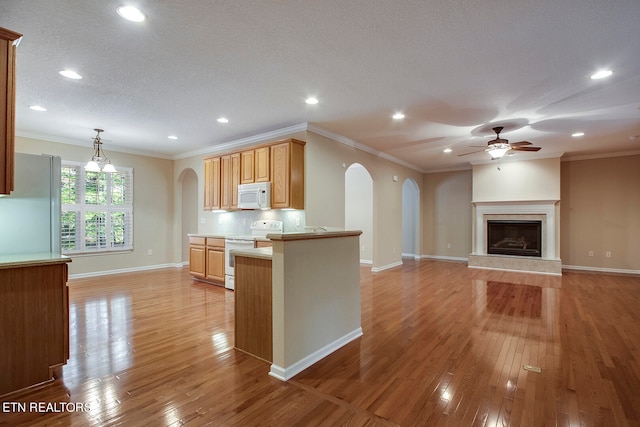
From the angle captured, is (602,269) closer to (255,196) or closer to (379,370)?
(379,370)

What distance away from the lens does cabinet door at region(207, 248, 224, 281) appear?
Answer: 210 inches

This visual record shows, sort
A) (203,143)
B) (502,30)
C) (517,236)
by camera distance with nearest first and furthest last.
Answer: (502,30)
(203,143)
(517,236)

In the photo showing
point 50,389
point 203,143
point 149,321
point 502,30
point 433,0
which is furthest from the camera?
point 203,143

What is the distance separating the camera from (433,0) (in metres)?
2.08

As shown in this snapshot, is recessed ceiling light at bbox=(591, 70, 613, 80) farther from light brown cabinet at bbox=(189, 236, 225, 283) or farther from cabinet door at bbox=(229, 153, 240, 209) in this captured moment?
light brown cabinet at bbox=(189, 236, 225, 283)

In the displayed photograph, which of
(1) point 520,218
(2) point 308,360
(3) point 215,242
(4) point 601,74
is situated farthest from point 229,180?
(1) point 520,218

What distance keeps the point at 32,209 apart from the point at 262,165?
10.0ft

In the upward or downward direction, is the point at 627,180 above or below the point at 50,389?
above

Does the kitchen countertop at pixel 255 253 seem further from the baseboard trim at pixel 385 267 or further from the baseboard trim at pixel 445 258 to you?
the baseboard trim at pixel 445 258

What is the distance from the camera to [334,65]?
3000 mm

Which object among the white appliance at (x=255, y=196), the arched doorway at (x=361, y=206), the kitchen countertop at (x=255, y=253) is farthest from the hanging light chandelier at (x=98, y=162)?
the arched doorway at (x=361, y=206)

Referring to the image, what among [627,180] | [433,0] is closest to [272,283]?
[433,0]

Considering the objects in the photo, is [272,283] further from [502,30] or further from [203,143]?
[203,143]

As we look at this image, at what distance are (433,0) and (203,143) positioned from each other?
5.33 m
